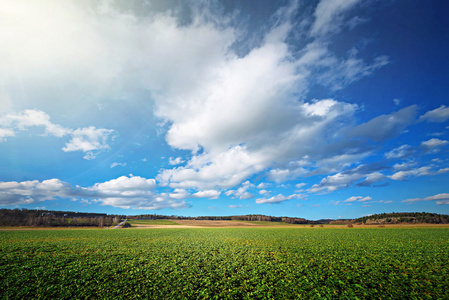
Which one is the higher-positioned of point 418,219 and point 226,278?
point 226,278

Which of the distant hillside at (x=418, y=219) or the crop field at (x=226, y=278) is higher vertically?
the crop field at (x=226, y=278)

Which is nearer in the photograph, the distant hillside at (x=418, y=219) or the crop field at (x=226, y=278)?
the crop field at (x=226, y=278)

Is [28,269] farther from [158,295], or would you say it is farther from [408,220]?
[408,220]

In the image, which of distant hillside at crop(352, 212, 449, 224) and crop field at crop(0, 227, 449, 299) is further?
distant hillside at crop(352, 212, 449, 224)

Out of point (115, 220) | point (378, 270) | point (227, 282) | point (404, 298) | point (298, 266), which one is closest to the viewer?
point (404, 298)

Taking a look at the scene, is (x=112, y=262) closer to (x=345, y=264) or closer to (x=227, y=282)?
(x=227, y=282)

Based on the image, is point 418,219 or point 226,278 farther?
point 418,219

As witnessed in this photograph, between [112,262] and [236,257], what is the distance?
16231 millimetres

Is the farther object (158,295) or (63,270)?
(63,270)

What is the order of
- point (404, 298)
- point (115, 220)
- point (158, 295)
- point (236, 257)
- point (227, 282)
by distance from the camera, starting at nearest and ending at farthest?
point (404, 298), point (158, 295), point (227, 282), point (236, 257), point (115, 220)

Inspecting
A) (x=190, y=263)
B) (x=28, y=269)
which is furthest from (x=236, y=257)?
(x=28, y=269)

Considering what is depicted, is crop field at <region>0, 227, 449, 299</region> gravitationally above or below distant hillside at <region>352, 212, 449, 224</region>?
above

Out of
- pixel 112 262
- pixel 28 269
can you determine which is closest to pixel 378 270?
pixel 112 262

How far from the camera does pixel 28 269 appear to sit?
1958cm
